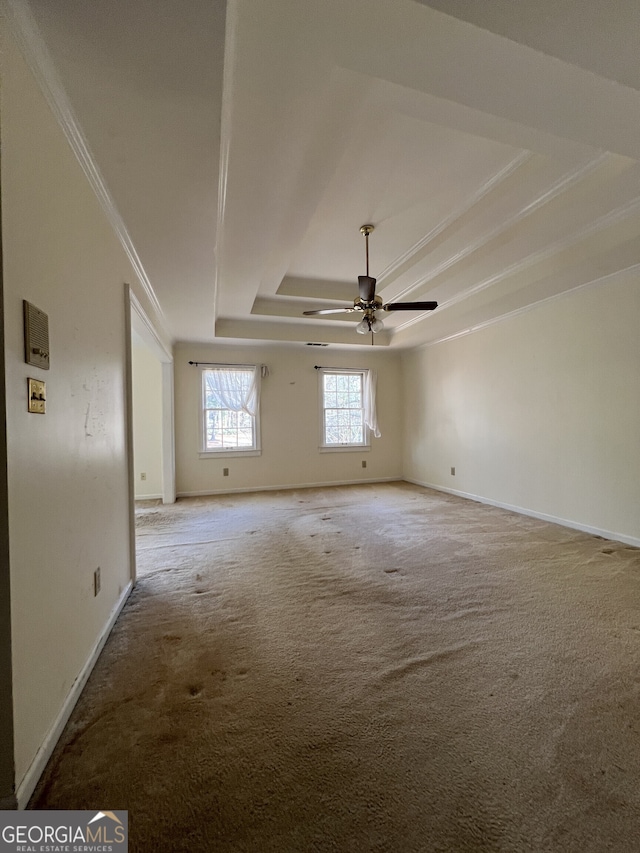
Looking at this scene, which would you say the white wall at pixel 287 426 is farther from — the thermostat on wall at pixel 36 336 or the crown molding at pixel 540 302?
the thermostat on wall at pixel 36 336

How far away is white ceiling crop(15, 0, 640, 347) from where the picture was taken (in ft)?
3.75

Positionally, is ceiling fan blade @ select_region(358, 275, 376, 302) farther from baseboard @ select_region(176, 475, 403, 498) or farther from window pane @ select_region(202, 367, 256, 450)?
baseboard @ select_region(176, 475, 403, 498)

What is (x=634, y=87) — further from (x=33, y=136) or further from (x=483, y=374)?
(x=483, y=374)

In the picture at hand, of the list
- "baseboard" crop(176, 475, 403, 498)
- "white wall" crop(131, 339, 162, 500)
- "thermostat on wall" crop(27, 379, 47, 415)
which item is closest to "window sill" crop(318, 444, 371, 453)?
"baseboard" crop(176, 475, 403, 498)

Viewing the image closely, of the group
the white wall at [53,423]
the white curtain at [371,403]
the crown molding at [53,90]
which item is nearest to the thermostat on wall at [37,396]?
the white wall at [53,423]

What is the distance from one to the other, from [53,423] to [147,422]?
4.28 metres

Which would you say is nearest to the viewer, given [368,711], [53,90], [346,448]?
[53,90]

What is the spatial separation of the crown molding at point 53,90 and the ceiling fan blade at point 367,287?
1.85 metres

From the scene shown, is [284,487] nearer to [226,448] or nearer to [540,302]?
[226,448]

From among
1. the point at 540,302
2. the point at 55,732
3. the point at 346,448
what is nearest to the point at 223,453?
the point at 346,448

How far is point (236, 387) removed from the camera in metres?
5.64

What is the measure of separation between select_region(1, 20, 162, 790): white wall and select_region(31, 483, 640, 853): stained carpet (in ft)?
0.93

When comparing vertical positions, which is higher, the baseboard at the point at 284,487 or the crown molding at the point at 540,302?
the crown molding at the point at 540,302

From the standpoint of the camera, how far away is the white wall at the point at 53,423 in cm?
104
